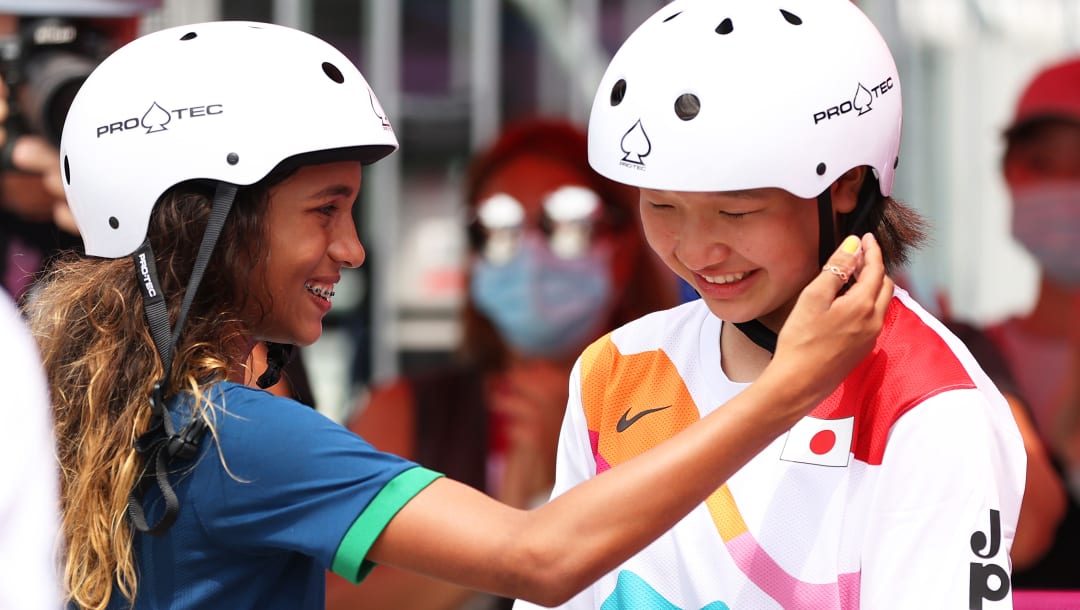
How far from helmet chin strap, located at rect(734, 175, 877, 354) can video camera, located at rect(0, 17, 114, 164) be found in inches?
98.2

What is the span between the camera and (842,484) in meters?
2.17

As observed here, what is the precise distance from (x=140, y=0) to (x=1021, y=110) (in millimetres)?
3244

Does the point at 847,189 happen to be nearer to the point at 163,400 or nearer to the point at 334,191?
the point at 334,191

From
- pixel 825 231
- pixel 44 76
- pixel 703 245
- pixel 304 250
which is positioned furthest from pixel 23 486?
pixel 44 76

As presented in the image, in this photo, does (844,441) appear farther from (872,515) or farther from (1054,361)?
(1054,361)

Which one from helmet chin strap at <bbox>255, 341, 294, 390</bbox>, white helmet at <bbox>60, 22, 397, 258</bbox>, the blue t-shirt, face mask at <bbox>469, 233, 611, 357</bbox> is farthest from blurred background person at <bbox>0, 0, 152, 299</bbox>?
the blue t-shirt

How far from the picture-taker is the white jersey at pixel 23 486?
138cm

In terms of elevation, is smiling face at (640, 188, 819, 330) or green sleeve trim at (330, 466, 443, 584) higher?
smiling face at (640, 188, 819, 330)

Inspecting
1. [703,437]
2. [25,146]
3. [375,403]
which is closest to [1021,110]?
[375,403]

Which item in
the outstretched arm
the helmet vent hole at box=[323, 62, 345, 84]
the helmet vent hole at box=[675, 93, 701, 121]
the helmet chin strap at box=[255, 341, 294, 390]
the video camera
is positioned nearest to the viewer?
the outstretched arm

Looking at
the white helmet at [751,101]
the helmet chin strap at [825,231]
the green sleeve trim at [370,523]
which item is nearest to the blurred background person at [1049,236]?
the helmet chin strap at [825,231]

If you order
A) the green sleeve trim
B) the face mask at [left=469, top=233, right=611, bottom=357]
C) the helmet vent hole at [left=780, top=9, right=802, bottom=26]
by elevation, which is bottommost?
the face mask at [left=469, top=233, right=611, bottom=357]

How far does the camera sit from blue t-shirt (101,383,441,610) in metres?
2.07

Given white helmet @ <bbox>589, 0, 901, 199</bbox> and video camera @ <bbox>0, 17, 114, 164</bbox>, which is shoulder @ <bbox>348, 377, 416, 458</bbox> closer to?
video camera @ <bbox>0, 17, 114, 164</bbox>
